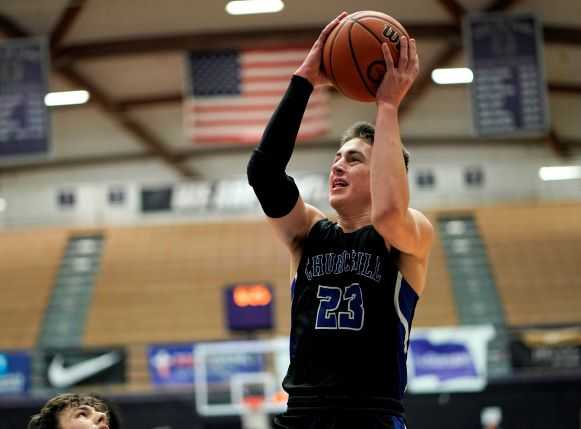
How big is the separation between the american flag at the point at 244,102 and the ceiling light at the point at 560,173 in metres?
7.76

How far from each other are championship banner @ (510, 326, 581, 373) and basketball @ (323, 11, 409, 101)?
411 inches

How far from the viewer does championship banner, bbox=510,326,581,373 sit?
12.8 meters

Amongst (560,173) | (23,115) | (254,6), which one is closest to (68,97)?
(23,115)

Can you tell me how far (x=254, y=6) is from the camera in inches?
536

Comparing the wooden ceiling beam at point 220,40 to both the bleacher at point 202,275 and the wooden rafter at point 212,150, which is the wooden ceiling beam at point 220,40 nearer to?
the bleacher at point 202,275

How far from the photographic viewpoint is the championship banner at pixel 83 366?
13538 millimetres

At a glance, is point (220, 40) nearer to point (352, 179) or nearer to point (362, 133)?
point (362, 133)

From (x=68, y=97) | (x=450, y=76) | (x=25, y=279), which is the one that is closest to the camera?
(x=450, y=76)

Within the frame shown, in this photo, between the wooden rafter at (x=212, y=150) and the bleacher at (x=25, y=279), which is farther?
the wooden rafter at (x=212, y=150)

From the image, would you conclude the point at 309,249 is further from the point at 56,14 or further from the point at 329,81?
the point at 56,14

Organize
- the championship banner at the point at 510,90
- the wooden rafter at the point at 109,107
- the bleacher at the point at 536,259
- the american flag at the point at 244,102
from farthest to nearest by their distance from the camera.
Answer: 1. the bleacher at the point at 536,259
2. the wooden rafter at the point at 109,107
3. the american flag at the point at 244,102
4. the championship banner at the point at 510,90

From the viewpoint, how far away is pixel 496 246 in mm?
18156

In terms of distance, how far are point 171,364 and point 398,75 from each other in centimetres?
1125

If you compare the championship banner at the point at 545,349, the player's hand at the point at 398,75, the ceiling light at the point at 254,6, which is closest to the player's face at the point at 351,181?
the player's hand at the point at 398,75
